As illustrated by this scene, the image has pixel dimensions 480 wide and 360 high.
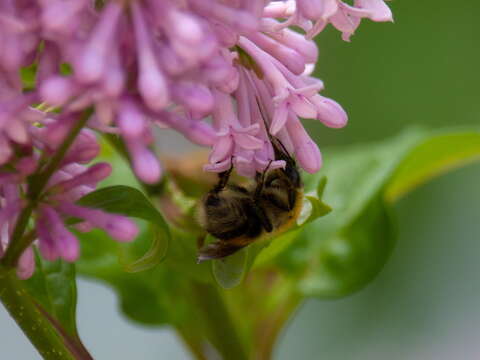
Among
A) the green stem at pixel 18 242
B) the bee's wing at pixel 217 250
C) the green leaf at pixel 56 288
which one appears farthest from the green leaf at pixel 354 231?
the green stem at pixel 18 242

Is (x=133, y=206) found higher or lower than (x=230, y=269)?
higher

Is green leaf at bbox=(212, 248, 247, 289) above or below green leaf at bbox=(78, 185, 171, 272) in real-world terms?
below

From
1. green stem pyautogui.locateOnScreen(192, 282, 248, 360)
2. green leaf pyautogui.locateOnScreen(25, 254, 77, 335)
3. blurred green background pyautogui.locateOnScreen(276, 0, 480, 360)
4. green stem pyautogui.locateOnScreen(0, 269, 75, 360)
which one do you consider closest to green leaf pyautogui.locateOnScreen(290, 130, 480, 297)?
green stem pyautogui.locateOnScreen(192, 282, 248, 360)

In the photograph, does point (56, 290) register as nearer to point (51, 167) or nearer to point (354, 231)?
point (51, 167)

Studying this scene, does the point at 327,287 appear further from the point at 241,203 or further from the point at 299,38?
the point at 299,38

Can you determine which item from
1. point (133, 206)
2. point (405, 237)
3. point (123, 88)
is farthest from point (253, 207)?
point (405, 237)

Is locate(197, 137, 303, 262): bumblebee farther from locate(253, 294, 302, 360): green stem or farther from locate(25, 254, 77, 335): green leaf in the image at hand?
locate(253, 294, 302, 360): green stem
